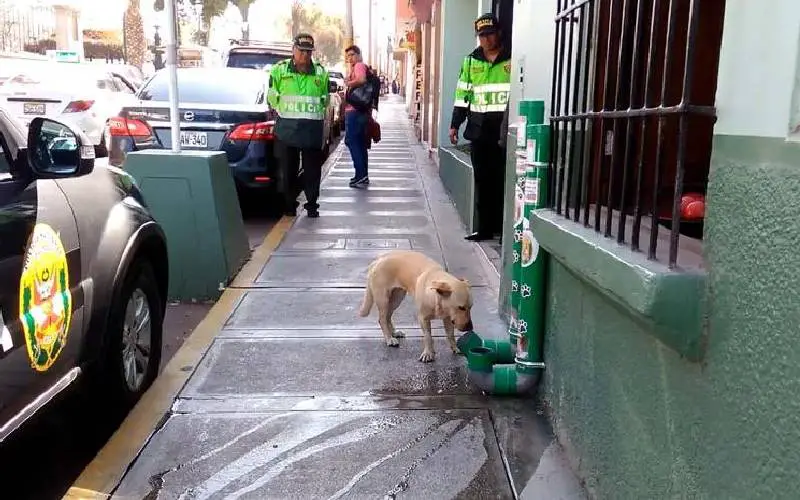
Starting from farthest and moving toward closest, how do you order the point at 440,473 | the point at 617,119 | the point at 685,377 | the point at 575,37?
the point at 575,37
the point at 440,473
the point at 617,119
the point at 685,377

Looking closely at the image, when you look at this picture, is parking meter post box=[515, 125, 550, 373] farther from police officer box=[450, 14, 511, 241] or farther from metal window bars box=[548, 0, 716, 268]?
police officer box=[450, 14, 511, 241]

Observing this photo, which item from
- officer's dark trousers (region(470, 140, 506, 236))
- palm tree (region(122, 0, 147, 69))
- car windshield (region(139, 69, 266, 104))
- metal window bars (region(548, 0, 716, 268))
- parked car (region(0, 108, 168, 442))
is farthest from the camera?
palm tree (region(122, 0, 147, 69))

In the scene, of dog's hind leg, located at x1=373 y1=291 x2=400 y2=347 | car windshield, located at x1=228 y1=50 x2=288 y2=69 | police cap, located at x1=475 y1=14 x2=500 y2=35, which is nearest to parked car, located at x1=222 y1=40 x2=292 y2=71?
car windshield, located at x1=228 y1=50 x2=288 y2=69

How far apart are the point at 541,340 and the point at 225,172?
3266 millimetres

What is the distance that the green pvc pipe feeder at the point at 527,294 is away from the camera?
363 centimetres

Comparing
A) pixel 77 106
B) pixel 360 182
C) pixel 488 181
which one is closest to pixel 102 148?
pixel 77 106

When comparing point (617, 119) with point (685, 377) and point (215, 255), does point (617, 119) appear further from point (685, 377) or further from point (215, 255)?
point (215, 255)

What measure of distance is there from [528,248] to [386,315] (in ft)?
3.78

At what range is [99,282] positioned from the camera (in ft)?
10.9

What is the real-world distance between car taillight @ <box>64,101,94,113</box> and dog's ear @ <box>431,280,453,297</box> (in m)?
10.7

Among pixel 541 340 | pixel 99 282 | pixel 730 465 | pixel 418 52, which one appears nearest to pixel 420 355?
pixel 541 340

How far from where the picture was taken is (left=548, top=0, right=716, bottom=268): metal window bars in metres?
2.50

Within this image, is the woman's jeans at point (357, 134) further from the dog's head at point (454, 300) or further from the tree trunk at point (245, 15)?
the tree trunk at point (245, 15)

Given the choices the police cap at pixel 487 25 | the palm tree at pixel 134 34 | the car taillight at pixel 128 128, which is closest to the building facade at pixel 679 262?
the police cap at pixel 487 25
